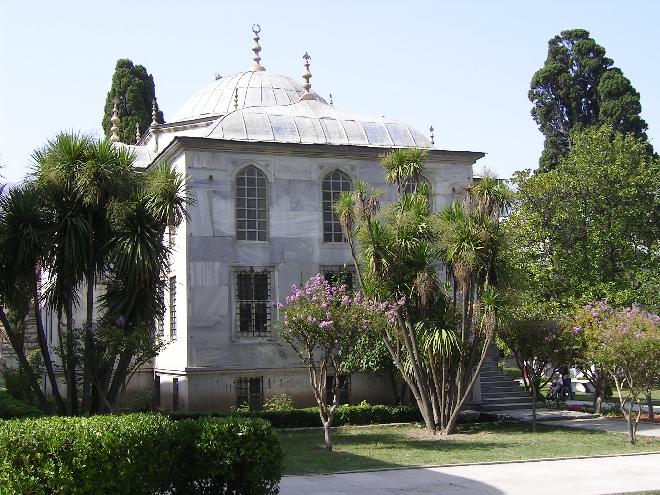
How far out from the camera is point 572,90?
139ft

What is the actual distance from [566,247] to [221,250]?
12.0 meters

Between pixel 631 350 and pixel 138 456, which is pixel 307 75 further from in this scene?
pixel 138 456

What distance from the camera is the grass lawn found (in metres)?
15.7

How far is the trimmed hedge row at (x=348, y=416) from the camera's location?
2144 centimetres

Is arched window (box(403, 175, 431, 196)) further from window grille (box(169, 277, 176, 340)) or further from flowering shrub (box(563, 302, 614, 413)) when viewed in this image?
window grille (box(169, 277, 176, 340))

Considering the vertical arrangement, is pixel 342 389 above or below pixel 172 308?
below

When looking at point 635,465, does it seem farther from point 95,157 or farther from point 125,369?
point 95,157

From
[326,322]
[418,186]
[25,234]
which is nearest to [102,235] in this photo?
[25,234]

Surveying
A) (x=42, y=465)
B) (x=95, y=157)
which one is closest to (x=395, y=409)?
(x=95, y=157)

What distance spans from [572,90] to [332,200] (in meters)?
22.6

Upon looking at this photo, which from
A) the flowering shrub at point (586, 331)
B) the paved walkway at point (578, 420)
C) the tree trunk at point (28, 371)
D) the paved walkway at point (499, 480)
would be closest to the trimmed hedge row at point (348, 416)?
the paved walkway at point (578, 420)

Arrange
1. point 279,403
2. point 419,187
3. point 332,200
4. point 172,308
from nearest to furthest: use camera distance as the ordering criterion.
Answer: point 419,187 → point 279,403 → point 172,308 → point 332,200

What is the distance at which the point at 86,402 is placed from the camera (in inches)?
677

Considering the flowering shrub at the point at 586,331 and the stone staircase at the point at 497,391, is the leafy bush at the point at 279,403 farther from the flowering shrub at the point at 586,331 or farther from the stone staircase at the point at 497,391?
the flowering shrub at the point at 586,331
